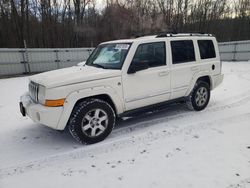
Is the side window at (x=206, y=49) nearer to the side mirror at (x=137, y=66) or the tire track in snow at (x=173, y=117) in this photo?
the tire track in snow at (x=173, y=117)

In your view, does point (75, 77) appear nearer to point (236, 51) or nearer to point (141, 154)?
point (141, 154)

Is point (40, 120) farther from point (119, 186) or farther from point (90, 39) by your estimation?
point (90, 39)

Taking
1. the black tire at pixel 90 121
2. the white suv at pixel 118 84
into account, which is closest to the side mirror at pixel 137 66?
the white suv at pixel 118 84

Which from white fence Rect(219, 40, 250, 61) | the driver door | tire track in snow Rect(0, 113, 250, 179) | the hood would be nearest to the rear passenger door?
the driver door

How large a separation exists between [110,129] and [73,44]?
20214 millimetres

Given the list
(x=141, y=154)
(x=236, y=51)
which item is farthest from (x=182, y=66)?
(x=236, y=51)

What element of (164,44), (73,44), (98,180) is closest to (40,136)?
(98,180)

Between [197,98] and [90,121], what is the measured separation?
288 cm

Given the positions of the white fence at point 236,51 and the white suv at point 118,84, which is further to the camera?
the white fence at point 236,51

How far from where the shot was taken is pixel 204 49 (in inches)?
205

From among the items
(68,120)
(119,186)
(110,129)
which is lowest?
(119,186)

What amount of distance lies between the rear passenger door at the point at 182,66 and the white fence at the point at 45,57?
11.4m

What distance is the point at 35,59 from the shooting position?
13.7 meters

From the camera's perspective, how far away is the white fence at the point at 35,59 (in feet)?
41.3
